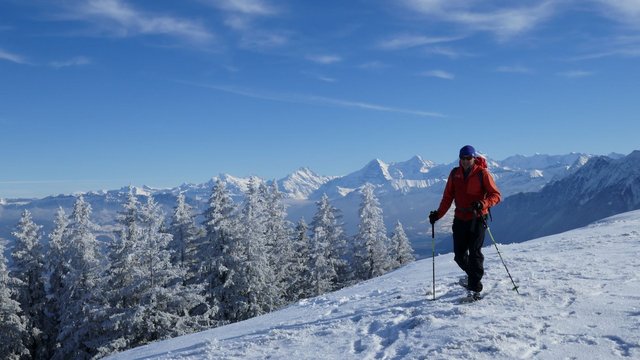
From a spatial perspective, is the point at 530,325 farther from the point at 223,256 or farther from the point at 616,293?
the point at 223,256

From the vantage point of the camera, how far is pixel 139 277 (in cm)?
2658

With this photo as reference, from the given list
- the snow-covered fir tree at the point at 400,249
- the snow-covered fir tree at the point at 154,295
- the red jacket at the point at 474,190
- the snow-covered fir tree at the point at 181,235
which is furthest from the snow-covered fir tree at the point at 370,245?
the red jacket at the point at 474,190

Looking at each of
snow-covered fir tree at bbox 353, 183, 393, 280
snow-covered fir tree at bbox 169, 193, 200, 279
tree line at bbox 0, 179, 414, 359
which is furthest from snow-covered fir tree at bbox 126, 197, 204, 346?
snow-covered fir tree at bbox 353, 183, 393, 280

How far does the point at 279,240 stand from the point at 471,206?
38053mm

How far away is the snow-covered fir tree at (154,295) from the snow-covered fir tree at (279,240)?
46.2ft

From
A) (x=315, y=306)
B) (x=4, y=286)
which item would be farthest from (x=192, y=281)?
(x=315, y=306)

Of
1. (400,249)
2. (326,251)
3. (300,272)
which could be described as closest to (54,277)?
(300,272)

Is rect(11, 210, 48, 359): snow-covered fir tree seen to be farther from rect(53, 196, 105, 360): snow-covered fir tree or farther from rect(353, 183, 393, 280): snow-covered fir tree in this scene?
rect(353, 183, 393, 280): snow-covered fir tree

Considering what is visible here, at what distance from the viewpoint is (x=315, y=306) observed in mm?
11883

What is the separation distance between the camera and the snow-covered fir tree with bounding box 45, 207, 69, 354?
36.0m

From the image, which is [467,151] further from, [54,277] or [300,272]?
[300,272]

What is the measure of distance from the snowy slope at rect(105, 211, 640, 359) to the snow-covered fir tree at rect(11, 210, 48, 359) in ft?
100

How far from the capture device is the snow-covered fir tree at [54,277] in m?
36.0

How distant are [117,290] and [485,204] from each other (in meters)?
23.7
